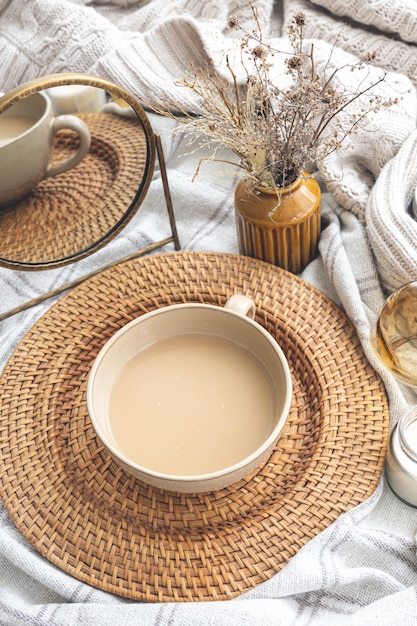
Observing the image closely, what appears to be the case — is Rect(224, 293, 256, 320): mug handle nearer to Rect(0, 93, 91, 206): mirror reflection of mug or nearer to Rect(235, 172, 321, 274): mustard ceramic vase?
Rect(235, 172, 321, 274): mustard ceramic vase

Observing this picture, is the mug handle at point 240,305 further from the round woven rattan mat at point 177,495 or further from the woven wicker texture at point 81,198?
the woven wicker texture at point 81,198

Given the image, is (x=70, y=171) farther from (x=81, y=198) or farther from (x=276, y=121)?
(x=276, y=121)

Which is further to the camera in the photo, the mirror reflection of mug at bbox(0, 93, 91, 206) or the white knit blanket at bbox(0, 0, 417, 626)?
the mirror reflection of mug at bbox(0, 93, 91, 206)

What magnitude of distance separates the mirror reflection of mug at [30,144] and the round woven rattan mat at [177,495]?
0.14 m

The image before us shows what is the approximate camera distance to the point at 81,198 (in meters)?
0.84

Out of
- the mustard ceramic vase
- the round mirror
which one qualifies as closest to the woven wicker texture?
the round mirror

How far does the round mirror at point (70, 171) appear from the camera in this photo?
0.74m

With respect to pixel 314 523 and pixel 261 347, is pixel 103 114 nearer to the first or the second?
pixel 261 347

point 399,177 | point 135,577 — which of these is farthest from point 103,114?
point 135,577

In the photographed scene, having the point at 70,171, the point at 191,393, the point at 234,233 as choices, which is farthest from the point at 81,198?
the point at 191,393

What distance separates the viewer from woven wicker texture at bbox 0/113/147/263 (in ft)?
2.63

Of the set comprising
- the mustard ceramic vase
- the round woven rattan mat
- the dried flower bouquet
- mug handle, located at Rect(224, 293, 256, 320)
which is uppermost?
the dried flower bouquet

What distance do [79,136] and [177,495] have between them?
432mm

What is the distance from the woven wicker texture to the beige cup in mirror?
22 cm
